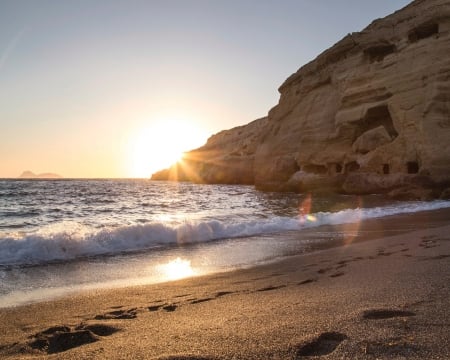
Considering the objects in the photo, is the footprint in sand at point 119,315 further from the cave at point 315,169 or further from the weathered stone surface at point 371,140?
the cave at point 315,169

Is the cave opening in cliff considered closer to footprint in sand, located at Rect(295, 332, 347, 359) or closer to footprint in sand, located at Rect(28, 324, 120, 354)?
footprint in sand, located at Rect(295, 332, 347, 359)

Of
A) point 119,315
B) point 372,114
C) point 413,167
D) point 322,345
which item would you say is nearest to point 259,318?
point 322,345

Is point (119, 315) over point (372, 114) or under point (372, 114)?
under

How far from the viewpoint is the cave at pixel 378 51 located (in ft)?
117

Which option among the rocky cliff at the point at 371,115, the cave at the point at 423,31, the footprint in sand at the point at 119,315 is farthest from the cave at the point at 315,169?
the footprint in sand at the point at 119,315

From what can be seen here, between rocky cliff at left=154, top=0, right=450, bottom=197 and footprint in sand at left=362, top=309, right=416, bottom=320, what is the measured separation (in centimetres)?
2491

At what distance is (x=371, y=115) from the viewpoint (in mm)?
34594

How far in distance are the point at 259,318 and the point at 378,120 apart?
34.9 meters

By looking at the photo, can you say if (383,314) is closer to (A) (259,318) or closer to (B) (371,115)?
Result: (A) (259,318)

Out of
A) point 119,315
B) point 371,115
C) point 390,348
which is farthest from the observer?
point 371,115

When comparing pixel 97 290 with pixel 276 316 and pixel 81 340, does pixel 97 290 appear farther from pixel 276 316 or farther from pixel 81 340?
pixel 276 316

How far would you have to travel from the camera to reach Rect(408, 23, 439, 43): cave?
3106 centimetres

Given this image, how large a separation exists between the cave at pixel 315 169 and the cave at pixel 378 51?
11.3 meters

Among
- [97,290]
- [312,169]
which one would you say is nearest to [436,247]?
[97,290]
